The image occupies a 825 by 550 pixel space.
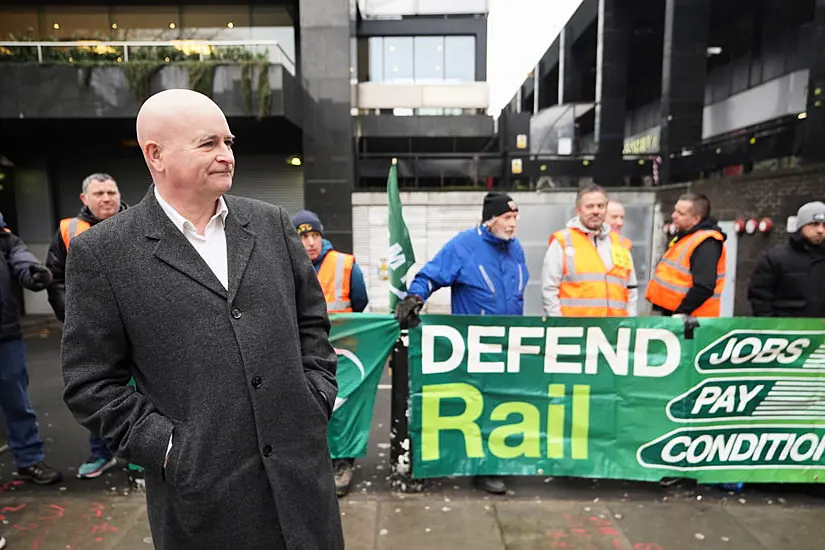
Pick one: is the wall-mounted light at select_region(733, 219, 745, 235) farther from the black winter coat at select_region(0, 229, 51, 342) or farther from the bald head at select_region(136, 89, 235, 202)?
the black winter coat at select_region(0, 229, 51, 342)

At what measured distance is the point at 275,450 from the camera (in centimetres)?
162

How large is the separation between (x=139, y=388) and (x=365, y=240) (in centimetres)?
1058

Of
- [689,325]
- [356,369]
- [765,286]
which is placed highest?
[765,286]

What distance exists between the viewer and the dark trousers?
3.82 metres

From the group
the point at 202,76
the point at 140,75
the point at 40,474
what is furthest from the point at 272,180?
the point at 40,474

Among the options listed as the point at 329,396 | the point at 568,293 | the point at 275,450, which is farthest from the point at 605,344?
the point at 275,450

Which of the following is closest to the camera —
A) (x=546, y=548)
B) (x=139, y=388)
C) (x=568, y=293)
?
(x=139, y=388)

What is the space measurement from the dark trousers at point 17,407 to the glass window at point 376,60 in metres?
19.6

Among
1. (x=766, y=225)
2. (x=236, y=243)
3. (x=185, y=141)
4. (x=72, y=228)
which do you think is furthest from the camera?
(x=766, y=225)

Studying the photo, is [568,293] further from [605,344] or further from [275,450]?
[275,450]

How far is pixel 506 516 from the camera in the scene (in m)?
3.51

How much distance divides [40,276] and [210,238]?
2952mm

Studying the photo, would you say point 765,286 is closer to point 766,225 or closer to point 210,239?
point 210,239

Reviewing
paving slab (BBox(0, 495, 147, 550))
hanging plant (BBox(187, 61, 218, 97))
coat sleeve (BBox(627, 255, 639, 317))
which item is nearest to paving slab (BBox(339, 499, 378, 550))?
paving slab (BBox(0, 495, 147, 550))
